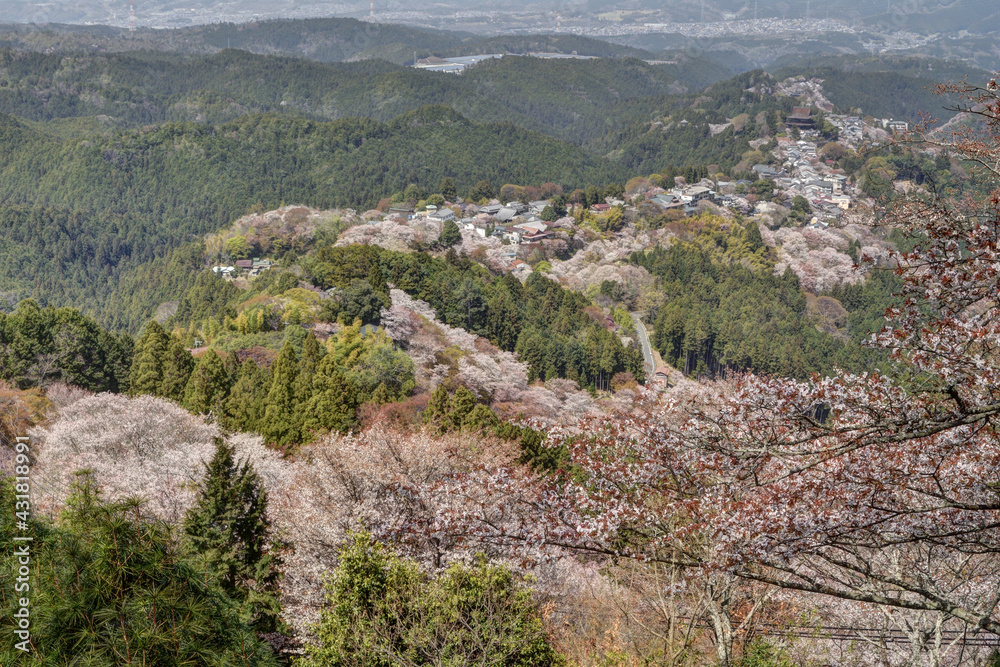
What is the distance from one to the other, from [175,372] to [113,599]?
24.1m

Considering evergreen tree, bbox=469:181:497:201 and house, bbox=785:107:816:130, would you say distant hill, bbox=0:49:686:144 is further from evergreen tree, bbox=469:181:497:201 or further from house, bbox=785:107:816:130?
evergreen tree, bbox=469:181:497:201

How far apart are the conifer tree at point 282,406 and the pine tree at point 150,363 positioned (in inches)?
250

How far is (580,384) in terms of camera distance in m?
44.4

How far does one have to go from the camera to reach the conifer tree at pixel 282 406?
831 inches

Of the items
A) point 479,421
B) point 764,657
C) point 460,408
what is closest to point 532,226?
point 460,408

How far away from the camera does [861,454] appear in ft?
19.3

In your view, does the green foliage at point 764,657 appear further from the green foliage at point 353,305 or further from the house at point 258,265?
the house at point 258,265

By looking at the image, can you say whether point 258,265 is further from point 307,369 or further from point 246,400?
point 246,400

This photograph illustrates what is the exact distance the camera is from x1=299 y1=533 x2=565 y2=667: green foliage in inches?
311

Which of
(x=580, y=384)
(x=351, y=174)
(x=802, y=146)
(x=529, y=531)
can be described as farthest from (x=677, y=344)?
(x=802, y=146)

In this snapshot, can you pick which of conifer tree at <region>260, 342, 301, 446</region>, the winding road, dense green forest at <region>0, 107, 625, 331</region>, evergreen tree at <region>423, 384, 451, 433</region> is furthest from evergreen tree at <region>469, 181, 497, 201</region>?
evergreen tree at <region>423, 384, 451, 433</region>

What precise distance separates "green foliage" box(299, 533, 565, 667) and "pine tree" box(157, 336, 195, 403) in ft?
67.8

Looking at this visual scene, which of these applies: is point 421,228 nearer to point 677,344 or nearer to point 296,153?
point 677,344

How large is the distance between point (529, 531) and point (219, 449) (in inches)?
293
